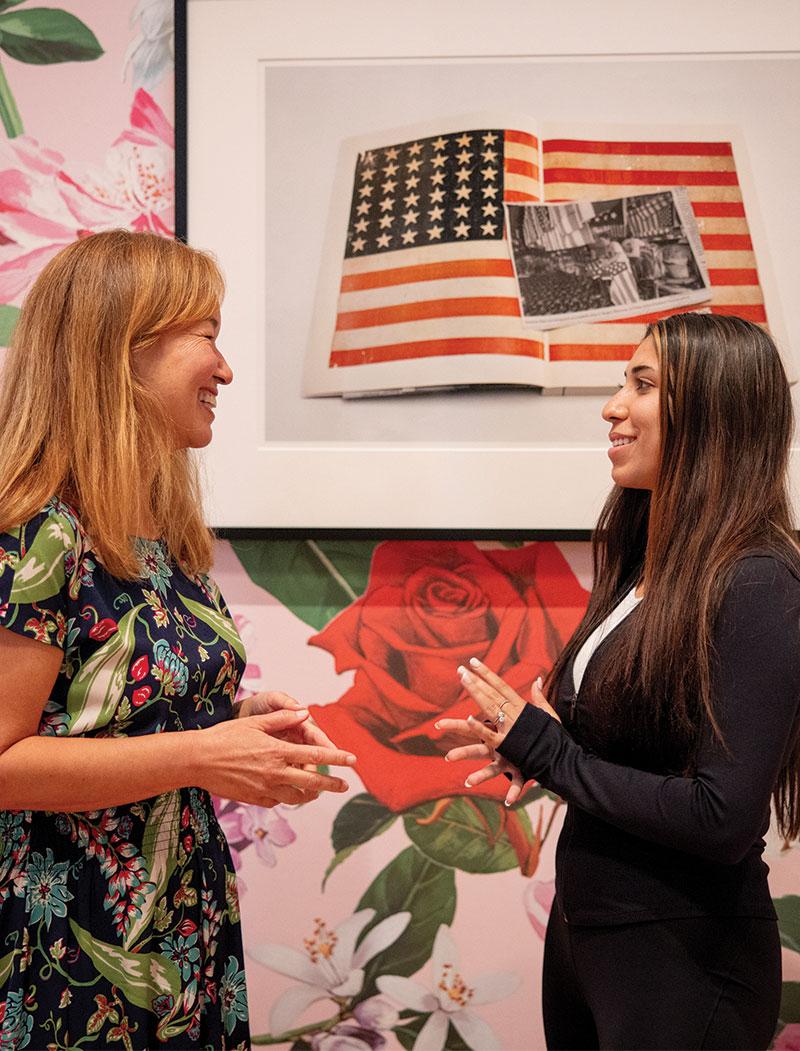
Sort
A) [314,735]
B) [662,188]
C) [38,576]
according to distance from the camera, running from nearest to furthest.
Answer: [38,576], [314,735], [662,188]

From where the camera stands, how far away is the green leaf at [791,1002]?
62.7 inches

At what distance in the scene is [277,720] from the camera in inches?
41.6

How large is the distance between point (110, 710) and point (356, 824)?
0.74 m

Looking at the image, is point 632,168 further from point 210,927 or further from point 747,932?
point 210,927

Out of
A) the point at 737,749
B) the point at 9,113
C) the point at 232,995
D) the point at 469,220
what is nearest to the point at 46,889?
the point at 232,995

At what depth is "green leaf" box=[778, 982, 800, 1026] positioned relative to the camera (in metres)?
1.59

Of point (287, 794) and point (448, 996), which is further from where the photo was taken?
point (448, 996)

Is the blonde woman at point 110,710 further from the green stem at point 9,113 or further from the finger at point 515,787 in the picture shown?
the green stem at point 9,113

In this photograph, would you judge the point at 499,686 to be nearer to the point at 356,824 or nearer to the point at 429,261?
the point at 356,824

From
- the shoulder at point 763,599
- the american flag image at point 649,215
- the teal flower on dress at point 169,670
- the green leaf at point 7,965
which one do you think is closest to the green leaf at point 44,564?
the teal flower on dress at point 169,670

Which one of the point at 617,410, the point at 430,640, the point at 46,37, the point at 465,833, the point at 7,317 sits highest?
the point at 46,37

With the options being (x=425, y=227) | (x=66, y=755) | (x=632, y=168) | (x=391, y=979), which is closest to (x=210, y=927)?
(x=66, y=755)

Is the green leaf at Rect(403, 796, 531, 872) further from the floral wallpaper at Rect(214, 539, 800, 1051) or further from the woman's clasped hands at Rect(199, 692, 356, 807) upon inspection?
the woman's clasped hands at Rect(199, 692, 356, 807)

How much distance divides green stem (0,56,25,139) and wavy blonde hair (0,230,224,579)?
0.71 meters
